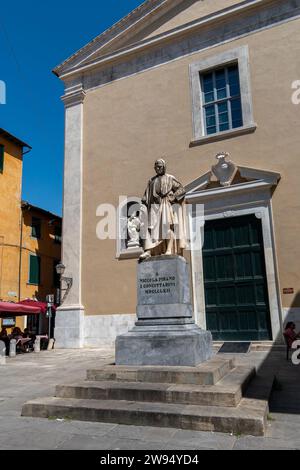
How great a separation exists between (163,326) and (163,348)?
40 centimetres

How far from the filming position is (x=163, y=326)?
6375 millimetres

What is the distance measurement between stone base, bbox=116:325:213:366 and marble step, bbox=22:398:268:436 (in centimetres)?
108

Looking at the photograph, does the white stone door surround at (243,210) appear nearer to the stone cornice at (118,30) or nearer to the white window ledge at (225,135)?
the white window ledge at (225,135)

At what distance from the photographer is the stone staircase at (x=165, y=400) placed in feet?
14.3

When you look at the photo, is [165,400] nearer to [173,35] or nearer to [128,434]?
[128,434]

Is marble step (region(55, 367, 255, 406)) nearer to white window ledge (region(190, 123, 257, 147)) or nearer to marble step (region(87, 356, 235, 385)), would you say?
marble step (region(87, 356, 235, 385))

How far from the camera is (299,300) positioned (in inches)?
433

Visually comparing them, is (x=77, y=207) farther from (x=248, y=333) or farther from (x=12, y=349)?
(x=248, y=333)

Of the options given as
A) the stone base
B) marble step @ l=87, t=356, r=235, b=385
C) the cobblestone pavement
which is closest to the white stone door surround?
the cobblestone pavement

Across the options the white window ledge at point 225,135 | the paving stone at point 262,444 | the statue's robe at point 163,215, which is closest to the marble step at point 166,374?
the paving stone at point 262,444

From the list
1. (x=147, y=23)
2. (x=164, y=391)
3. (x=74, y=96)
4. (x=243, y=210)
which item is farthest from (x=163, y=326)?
(x=147, y=23)
